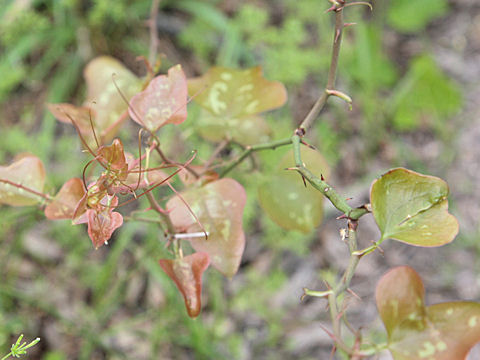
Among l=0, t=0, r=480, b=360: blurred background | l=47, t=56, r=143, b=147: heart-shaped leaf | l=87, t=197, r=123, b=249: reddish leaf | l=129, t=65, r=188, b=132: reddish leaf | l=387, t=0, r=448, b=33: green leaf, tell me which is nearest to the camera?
l=87, t=197, r=123, b=249: reddish leaf

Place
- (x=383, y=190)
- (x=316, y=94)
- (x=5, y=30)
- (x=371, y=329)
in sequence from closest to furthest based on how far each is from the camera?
1. (x=383, y=190)
2. (x=371, y=329)
3. (x=5, y=30)
4. (x=316, y=94)

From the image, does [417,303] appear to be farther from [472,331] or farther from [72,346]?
[72,346]

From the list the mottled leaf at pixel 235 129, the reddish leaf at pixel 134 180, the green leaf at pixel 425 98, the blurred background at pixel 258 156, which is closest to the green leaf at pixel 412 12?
the blurred background at pixel 258 156

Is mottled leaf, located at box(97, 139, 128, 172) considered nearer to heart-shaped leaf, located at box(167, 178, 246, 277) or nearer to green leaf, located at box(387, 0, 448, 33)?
heart-shaped leaf, located at box(167, 178, 246, 277)

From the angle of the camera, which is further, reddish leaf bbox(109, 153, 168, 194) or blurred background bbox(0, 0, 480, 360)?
blurred background bbox(0, 0, 480, 360)

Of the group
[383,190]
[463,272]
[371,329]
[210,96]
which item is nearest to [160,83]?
[210,96]

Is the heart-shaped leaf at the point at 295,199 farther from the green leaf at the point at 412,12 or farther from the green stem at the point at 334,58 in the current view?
the green leaf at the point at 412,12

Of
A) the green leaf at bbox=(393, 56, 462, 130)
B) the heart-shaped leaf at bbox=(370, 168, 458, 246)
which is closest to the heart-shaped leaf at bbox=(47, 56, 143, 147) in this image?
the heart-shaped leaf at bbox=(370, 168, 458, 246)
